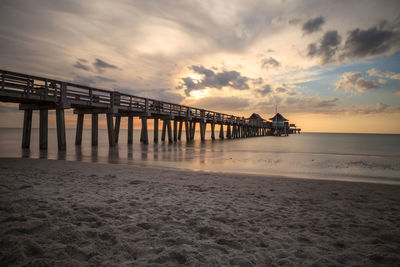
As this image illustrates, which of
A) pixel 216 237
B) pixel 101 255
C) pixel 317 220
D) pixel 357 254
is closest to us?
pixel 101 255

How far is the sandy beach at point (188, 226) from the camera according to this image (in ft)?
6.59

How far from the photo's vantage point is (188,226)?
2.72 meters

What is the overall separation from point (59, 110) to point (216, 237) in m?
13.5

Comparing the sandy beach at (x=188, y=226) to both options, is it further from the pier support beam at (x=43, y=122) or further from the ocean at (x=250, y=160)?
the pier support beam at (x=43, y=122)

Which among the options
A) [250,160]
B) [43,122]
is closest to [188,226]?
[250,160]

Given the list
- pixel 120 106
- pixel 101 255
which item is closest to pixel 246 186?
pixel 101 255

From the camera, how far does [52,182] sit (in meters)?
4.64

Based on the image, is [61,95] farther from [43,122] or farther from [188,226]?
[188,226]

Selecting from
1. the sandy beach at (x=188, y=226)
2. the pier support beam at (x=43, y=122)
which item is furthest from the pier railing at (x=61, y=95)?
the sandy beach at (x=188, y=226)

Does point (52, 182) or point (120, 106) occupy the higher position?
point (120, 106)

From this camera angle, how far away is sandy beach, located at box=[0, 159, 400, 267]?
2010mm

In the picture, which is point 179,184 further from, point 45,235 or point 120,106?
point 120,106

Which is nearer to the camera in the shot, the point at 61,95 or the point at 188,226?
the point at 188,226

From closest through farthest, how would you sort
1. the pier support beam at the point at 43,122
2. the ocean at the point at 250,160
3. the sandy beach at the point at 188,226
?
the sandy beach at the point at 188,226, the ocean at the point at 250,160, the pier support beam at the point at 43,122
